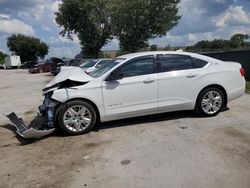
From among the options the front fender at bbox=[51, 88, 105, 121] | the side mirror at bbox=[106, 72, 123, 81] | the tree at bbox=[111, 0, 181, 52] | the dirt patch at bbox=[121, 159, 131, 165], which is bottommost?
the dirt patch at bbox=[121, 159, 131, 165]

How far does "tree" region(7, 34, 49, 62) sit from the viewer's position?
88.0 meters

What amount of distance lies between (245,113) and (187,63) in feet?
6.06

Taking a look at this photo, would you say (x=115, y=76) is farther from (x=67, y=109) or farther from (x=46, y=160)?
(x=46, y=160)

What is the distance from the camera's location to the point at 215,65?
791 centimetres

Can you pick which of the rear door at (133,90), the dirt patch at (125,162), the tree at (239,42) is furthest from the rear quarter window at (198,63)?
the tree at (239,42)

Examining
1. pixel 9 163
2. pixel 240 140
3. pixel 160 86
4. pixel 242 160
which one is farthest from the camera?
pixel 160 86

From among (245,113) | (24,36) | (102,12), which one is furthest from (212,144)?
(24,36)

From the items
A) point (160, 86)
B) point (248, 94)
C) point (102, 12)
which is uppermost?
point (102, 12)

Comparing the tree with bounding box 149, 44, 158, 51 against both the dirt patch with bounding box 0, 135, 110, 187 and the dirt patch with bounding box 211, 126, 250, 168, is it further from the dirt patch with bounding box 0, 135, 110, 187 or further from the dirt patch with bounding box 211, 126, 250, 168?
the dirt patch with bounding box 0, 135, 110, 187

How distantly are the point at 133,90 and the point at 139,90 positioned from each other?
0.13 meters

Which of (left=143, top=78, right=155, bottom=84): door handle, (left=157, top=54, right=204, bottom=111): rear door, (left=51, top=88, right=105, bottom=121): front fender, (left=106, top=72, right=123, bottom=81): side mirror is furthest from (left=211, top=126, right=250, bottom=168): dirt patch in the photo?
(left=51, top=88, right=105, bottom=121): front fender

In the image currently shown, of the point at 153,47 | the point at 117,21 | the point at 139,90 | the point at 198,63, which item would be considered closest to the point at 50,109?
the point at 139,90

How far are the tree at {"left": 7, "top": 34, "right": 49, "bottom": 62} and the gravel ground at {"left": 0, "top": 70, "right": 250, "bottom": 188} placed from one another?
84814 millimetres

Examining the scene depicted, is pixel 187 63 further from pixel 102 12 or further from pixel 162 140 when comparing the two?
pixel 102 12
